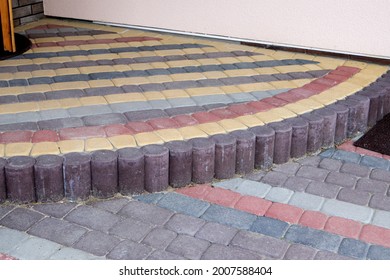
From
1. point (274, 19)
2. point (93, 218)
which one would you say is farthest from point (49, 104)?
point (274, 19)

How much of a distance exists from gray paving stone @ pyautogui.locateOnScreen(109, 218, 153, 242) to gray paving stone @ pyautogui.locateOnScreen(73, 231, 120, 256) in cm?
4

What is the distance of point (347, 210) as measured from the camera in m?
2.52

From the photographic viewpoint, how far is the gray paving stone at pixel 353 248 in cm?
223

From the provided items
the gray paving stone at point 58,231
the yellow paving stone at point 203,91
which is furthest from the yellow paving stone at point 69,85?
the gray paving stone at point 58,231

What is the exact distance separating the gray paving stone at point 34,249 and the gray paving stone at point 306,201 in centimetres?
101

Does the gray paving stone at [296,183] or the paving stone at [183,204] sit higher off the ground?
the gray paving stone at [296,183]

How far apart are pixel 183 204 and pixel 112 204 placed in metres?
0.30

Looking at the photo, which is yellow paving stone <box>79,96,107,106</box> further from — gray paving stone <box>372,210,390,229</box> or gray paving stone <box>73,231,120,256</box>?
gray paving stone <box>372,210,390,229</box>

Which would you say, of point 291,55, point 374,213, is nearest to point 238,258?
point 374,213

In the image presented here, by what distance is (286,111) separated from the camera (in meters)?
3.03

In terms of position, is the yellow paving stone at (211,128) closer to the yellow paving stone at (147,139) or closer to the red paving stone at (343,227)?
the yellow paving stone at (147,139)

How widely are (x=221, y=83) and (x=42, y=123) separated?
110 cm

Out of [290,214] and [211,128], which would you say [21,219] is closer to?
[211,128]

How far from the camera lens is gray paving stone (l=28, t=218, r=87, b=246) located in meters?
2.28
